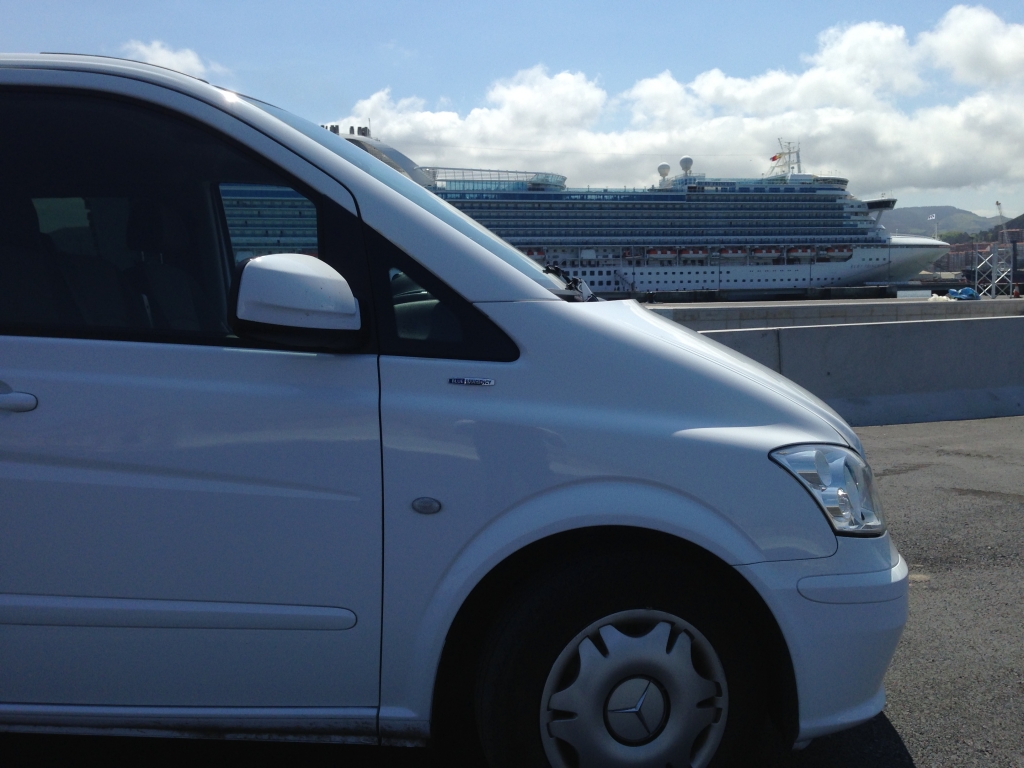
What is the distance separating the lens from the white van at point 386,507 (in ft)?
5.68

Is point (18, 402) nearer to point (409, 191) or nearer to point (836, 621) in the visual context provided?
point (409, 191)

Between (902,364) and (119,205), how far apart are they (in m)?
6.81

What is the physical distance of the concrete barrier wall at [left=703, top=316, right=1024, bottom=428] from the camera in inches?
282

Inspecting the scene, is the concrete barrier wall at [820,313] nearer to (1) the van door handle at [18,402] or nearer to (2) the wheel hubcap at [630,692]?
(2) the wheel hubcap at [630,692]

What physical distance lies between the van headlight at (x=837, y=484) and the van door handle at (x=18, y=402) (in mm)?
1541

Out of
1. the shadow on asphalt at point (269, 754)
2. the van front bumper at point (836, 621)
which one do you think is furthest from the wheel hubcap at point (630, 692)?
the shadow on asphalt at point (269, 754)

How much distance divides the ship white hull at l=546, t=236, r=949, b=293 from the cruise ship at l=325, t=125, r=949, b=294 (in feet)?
0.21

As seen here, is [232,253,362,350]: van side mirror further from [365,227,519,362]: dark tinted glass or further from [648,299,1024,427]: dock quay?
[648,299,1024,427]: dock quay

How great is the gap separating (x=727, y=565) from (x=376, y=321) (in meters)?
0.91

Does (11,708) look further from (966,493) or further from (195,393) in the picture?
(966,493)

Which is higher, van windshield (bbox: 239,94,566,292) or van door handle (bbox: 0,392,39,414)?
van windshield (bbox: 239,94,566,292)

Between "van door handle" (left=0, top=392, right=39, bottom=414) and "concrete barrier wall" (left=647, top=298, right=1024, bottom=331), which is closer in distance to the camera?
"van door handle" (left=0, top=392, right=39, bottom=414)

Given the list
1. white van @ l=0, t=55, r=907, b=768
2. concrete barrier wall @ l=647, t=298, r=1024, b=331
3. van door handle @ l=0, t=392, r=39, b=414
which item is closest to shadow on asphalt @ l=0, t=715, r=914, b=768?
white van @ l=0, t=55, r=907, b=768

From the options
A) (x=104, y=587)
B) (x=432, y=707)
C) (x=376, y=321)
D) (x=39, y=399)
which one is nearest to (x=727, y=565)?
(x=432, y=707)
